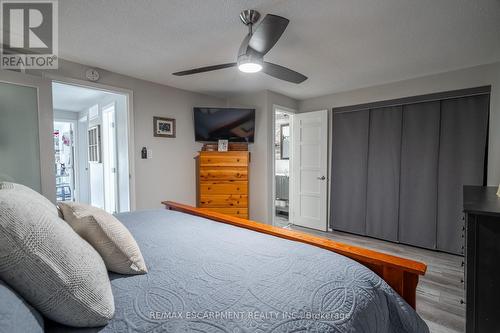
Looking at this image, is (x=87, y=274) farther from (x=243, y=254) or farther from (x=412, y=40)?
(x=412, y=40)

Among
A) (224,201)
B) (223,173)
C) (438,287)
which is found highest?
(223,173)

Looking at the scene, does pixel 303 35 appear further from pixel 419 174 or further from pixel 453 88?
pixel 419 174

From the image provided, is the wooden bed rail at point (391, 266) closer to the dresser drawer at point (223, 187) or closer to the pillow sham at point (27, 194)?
the pillow sham at point (27, 194)

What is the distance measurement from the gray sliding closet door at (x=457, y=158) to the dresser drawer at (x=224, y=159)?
2570mm

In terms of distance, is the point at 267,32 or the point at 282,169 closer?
the point at 267,32

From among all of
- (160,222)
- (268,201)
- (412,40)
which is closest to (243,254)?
(160,222)

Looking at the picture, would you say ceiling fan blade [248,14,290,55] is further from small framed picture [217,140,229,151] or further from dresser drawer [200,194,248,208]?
dresser drawer [200,194,248,208]

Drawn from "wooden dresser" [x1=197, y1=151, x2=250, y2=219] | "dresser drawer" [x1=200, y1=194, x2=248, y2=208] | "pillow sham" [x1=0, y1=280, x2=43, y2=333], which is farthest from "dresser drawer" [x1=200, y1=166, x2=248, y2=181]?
"pillow sham" [x1=0, y1=280, x2=43, y2=333]

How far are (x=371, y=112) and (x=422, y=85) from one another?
2.19ft

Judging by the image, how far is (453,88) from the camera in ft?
9.91

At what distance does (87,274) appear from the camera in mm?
752

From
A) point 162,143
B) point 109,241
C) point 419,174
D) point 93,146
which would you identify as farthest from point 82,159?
point 419,174

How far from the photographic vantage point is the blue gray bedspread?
750mm

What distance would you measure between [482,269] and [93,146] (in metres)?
5.60
